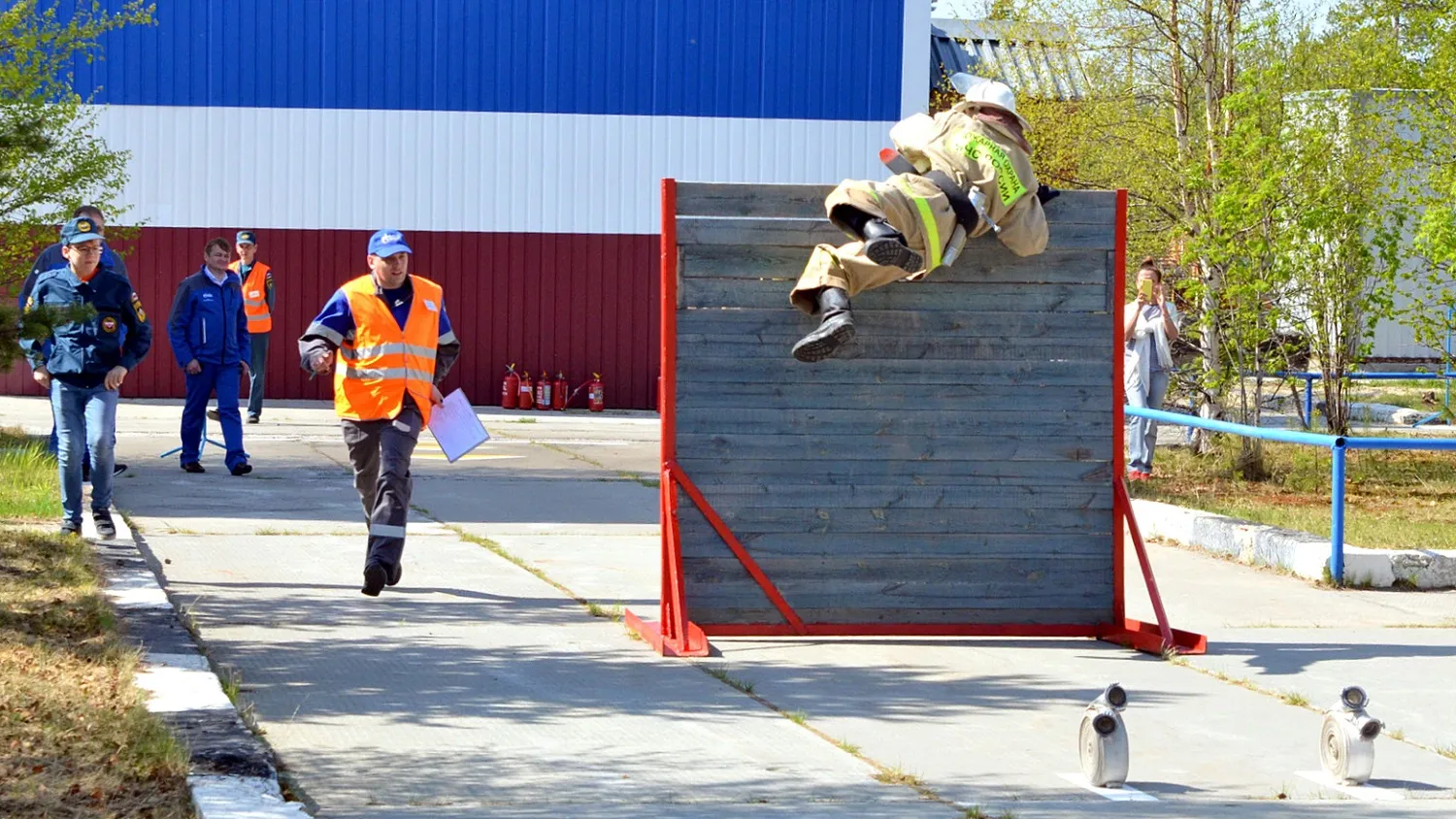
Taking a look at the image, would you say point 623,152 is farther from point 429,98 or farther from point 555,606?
point 555,606

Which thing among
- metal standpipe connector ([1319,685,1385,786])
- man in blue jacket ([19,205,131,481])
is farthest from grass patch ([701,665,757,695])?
man in blue jacket ([19,205,131,481])

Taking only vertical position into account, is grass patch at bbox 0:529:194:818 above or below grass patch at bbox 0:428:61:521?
below

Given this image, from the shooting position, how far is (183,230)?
2345cm

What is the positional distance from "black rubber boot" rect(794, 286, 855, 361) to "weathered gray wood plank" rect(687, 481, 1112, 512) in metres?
0.70

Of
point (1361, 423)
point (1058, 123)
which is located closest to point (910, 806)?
point (1058, 123)

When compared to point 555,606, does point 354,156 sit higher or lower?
higher

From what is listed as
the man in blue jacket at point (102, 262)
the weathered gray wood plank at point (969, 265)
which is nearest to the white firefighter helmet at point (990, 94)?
the weathered gray wood plank at point (969, 265)

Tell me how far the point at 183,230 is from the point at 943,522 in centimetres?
1732

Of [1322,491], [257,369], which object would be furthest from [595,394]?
[1322,491]

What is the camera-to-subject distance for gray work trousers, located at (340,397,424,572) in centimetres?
866

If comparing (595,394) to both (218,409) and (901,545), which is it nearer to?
(218,409)

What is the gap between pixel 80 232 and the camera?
1016cm

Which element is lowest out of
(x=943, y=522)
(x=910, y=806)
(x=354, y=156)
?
(x=910, y=806)

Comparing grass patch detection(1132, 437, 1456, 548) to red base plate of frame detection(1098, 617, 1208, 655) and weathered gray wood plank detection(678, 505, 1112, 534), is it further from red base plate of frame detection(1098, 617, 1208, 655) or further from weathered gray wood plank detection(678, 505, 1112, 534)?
weathered gray wood plank detection(678, 505, 1112, 534)
